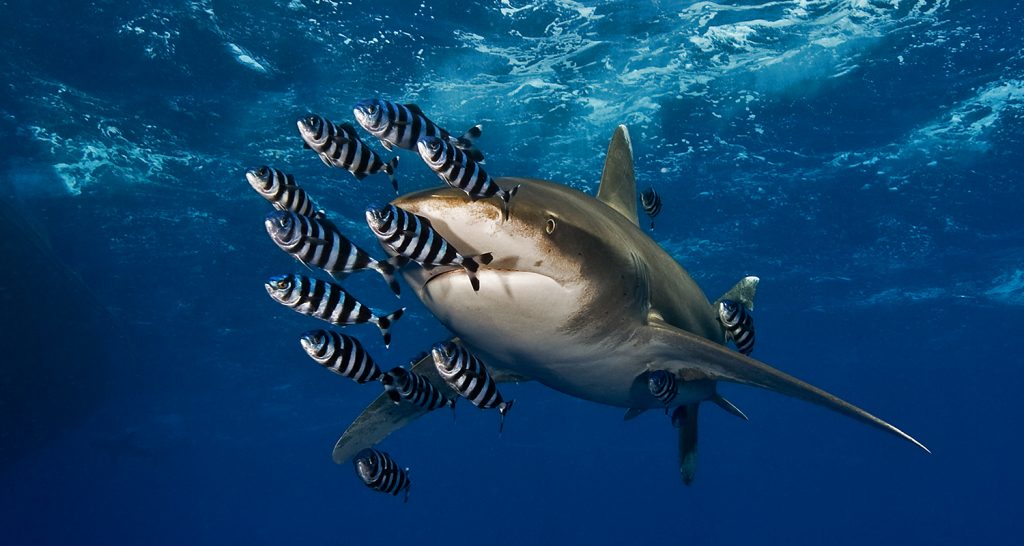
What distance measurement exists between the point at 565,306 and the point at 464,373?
27.5 inches

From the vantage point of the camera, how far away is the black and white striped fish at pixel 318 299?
2773 millimetres

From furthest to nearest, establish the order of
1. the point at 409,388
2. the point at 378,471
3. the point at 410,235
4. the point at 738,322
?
1. the point at 738,322
2. the point at 378,471
3. the point at 409,388
4. the point at 410,235

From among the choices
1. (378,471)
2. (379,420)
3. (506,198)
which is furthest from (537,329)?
(378,471)

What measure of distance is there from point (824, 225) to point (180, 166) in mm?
20053

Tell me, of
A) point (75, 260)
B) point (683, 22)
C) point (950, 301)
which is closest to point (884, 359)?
point (950, 301)

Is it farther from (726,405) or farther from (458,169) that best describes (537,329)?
(726,405)

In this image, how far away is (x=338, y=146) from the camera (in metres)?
3.13

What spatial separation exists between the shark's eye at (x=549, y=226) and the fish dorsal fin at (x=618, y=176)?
3171 millimetres

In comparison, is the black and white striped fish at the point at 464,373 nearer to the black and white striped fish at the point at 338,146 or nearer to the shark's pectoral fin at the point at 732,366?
the black and white striped fish at the point at 338,146

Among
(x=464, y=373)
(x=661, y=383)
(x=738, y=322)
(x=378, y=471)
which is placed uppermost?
(x=738, y=322)

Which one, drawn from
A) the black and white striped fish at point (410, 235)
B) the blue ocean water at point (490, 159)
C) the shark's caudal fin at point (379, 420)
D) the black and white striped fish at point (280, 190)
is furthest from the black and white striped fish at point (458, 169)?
the blue ocean water at point (490, 159)

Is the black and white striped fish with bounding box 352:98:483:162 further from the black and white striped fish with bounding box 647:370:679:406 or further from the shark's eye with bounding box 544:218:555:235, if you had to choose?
the black and white striped fish with bounding box 647:370:679:406

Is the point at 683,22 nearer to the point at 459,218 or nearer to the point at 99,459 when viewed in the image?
the point at 459,218

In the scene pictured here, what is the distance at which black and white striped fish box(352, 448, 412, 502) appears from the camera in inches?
191
